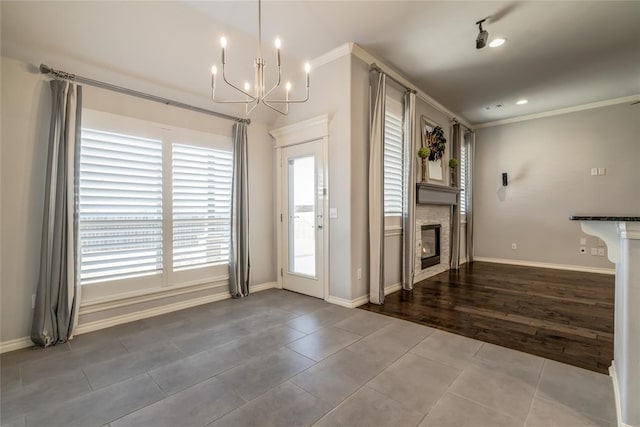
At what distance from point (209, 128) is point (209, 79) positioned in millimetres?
597

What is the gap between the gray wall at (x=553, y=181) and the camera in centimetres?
508

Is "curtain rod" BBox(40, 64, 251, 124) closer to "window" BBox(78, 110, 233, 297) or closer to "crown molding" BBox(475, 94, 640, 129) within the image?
"window" BBox(78, 110, 233, 297)

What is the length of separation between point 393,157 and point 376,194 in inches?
33.8

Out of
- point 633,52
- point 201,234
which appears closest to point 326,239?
point 201,234

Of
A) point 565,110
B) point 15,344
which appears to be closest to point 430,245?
point 565,110

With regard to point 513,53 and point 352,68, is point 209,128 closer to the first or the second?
point 352,68

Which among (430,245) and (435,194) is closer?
(435,194)

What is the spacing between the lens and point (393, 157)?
13.6ft

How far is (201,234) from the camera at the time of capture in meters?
3.65

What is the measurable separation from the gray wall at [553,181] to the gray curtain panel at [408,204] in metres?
3.40

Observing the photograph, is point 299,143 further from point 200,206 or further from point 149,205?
point 149,205

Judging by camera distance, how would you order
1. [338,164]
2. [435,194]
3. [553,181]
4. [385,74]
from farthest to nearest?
[553,181] → [435,194] → [385,74] → [338,164]

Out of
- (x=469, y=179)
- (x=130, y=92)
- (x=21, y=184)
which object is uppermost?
(x=130, y=92)

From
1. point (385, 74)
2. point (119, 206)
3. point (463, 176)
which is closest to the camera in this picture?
point (119, 206)
